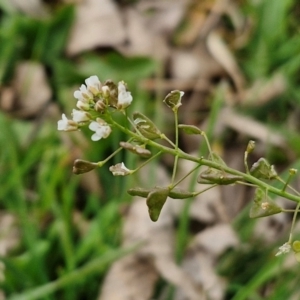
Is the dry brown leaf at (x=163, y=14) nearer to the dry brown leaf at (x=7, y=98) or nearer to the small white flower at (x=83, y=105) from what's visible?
the dry brown leaf at (x=7, y=98)

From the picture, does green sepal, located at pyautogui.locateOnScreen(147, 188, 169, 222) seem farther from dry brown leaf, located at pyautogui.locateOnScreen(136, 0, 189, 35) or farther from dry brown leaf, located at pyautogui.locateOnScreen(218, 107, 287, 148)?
dry brown leaf, located at pyautogui.locateOnScreen(136, 0, 189, 35)

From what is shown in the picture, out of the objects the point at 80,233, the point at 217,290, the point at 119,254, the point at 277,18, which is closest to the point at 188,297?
the point at 217,290

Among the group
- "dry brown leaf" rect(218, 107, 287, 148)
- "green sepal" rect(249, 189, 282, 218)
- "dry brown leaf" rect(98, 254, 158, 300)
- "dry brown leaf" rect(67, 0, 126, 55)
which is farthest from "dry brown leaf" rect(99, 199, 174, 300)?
"green sepal" rect(249, 189, 282, 218)

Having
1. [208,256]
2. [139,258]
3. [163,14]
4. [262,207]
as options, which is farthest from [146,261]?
[163,14]

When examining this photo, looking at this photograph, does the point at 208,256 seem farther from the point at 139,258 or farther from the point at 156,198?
the point at 156,198

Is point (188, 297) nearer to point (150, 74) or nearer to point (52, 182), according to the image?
point (52, 182)

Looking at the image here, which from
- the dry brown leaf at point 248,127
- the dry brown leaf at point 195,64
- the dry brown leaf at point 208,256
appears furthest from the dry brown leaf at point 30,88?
the dry brown leaf at point 208,256
